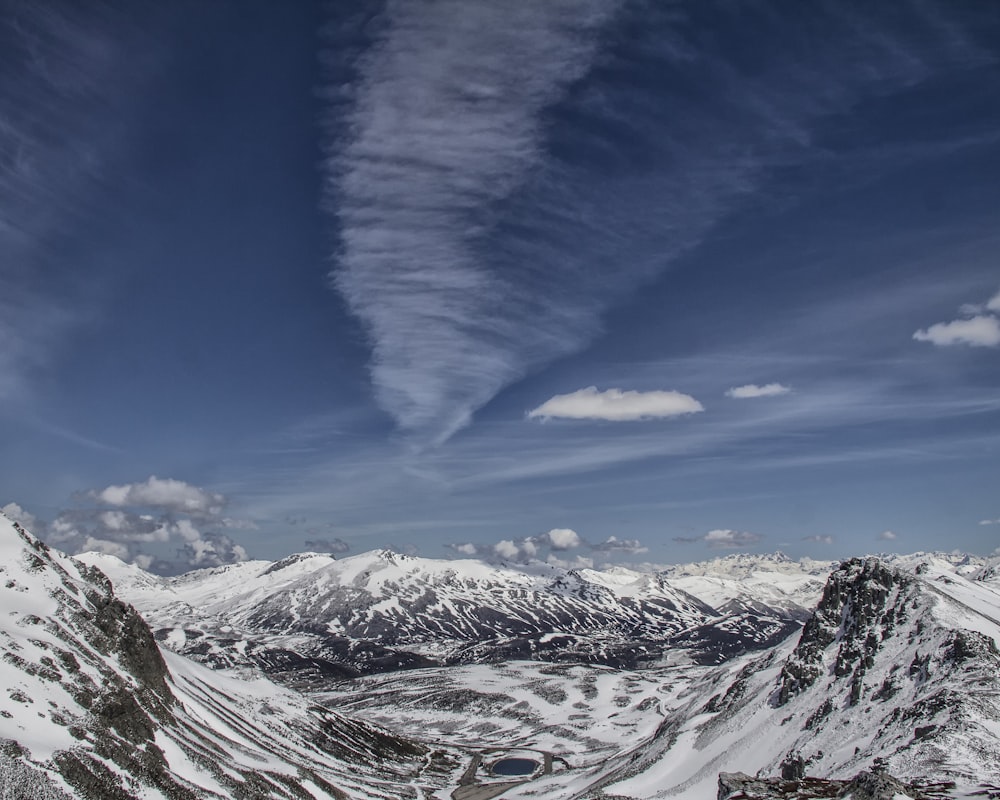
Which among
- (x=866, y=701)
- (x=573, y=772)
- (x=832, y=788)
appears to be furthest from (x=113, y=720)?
(x=573, y=772)

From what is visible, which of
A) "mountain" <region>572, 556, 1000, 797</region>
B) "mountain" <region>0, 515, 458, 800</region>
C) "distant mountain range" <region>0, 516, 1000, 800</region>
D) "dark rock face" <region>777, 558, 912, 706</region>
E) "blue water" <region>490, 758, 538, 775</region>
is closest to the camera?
"distant mountain range" <region>0, 516, 1000, 800</region>

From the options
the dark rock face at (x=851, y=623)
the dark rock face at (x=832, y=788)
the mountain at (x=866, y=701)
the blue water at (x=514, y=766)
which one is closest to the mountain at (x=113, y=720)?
the blue water at (x=514, y=766)

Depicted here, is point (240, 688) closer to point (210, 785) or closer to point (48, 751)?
point (210, 785)

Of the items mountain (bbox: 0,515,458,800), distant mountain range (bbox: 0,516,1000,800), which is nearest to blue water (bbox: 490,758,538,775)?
distant mountain range (bbox: 0,516,1000,800)

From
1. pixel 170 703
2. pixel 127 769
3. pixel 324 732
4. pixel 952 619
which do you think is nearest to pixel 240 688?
pixel 324 732

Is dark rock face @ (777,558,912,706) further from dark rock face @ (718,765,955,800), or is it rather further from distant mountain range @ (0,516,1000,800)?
dark rock face @ (718,765,955,800)

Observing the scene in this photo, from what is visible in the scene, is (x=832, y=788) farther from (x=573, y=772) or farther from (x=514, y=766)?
(x=514, y=766)
